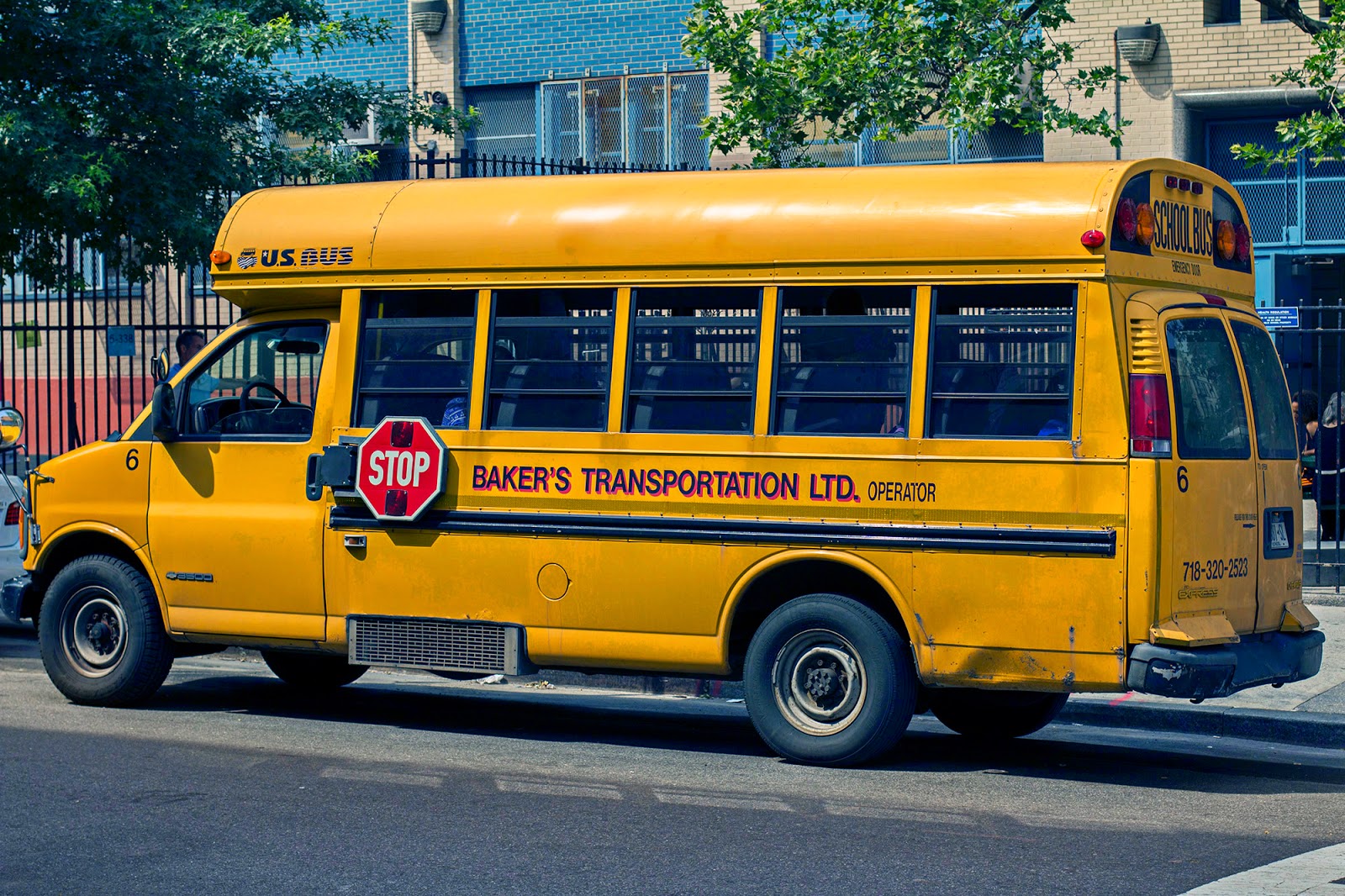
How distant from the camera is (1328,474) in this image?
14.2 metres

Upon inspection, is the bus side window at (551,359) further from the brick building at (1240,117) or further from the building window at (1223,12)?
the building window at (1223,12)

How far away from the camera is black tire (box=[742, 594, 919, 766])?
7.69 metres

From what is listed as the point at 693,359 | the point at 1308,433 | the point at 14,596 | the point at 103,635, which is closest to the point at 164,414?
the point at 103,635

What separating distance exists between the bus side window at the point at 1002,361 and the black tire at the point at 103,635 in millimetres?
4350

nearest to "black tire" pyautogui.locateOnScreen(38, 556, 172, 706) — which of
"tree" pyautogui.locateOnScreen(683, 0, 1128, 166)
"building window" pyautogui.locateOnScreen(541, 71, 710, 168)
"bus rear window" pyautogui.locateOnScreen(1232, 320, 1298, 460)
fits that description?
"bus rear window" pyautogui.locateOnScreen(1232, 320, 1298, 460)

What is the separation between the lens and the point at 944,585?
758 centimetres

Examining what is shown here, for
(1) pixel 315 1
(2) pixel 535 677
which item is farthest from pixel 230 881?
(1) pixel 315 1

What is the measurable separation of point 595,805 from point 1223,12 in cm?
1445

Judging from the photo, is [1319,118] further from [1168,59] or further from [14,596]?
[14,596]

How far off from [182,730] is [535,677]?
2707 millimetres

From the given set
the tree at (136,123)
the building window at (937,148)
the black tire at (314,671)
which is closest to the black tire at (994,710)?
the black tire at (314,671)

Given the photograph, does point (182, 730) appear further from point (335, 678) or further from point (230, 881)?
point (230, 881)

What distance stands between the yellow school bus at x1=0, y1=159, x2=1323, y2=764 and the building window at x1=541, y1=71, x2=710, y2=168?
1235 centimetres

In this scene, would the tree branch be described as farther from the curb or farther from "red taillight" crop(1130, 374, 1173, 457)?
"red taillight" crop(1130, 374, 1173, 457)
